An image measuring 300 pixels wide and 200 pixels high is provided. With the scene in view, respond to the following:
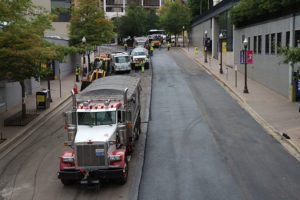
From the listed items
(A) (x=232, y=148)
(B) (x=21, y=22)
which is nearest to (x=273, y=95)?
(A) (x=232, y=148)

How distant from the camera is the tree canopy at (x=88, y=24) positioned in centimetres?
5003

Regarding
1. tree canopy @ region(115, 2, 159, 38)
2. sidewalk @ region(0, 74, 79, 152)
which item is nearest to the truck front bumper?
sidewalk @ region(0, 74, 79, 152)

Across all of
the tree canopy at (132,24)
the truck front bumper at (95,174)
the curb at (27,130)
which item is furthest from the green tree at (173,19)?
the truck front bumper at (95,174)

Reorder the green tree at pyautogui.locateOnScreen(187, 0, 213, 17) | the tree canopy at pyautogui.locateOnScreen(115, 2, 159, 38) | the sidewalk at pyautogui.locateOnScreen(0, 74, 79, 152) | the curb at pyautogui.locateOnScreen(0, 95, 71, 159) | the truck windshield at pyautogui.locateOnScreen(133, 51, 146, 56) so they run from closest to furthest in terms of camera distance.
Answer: the curb at pyautogui.locateOnScreen(0, 95, 71, 159) → the sidewalk at pyautogui.locateOnScreen(0, 74, 79, 152) → the truck windshield at pyautogui.locateOnScreen(133, 51, 146, 56) → the tree canopy at pyautogui.locateOnScreen(115, 2, 159, 38) → the green tree at pyautogui.locateOnScreen(187, 0, 213, 17)

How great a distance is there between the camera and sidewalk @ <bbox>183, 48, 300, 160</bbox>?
1970 cm

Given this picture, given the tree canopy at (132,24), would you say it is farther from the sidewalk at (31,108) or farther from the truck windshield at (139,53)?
the sidewalk at (31,108)

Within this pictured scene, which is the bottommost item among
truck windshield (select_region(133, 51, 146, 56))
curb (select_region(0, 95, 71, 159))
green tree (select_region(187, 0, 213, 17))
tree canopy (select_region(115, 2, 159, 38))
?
curb (select_region(0, 95, 71, 159))

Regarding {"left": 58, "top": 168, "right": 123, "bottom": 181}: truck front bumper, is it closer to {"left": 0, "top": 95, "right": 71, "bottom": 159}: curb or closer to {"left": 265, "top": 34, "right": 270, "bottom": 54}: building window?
{"left": 0, "top": 95, "right": 71, "bottom": 159}: curb

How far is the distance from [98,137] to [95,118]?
1.20 meters

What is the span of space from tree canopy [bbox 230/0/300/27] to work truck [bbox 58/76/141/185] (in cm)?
1844

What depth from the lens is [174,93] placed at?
32.7m

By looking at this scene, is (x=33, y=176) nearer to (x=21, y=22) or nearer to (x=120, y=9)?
(x=21, y=22)

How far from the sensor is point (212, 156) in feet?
55.7

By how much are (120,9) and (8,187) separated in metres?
123
